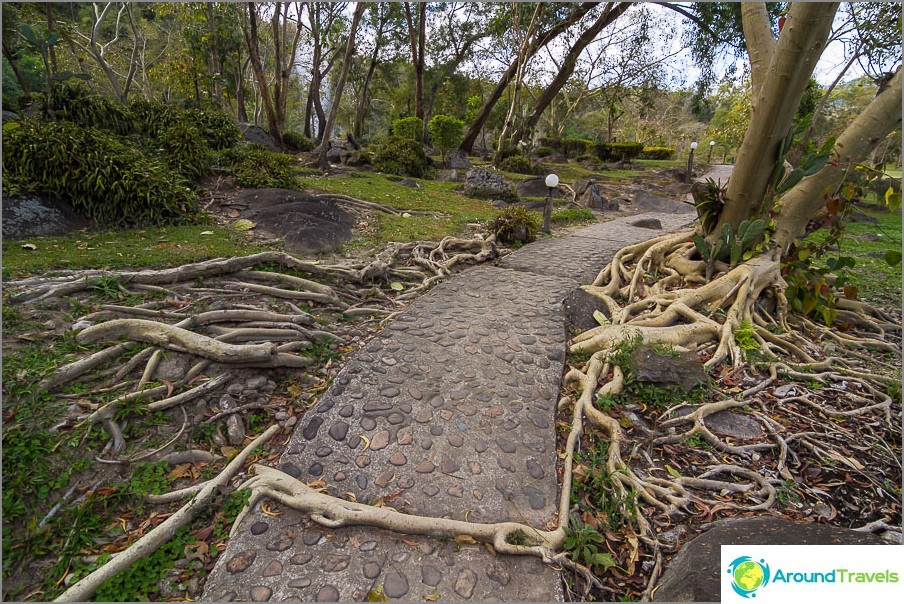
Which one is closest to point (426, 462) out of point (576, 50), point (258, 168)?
point (258, 168)

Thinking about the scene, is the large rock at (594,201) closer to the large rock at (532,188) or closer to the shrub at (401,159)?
the large rock at (532,188)

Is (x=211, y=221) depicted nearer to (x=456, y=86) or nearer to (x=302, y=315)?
(x=302, y=315)

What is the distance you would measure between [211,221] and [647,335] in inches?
263

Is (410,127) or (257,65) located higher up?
(257,65)

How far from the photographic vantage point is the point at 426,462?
9.38ft

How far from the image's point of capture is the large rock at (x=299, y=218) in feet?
21.0

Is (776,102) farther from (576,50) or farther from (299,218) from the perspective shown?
(576,50)

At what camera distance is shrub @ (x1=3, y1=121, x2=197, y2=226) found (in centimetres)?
550

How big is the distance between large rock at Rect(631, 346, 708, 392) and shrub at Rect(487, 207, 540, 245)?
4474 millimetres

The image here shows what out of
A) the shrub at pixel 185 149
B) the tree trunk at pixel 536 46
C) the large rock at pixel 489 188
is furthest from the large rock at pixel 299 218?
the tree trunk at pixel 536 46

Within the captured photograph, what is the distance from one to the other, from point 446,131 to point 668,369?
16407 millimetres

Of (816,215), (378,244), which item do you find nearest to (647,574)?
(816,215)

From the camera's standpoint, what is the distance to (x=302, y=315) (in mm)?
4199

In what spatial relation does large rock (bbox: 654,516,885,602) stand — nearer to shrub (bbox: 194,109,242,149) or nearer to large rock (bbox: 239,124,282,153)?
shrub (bbox: 194,109,242,149)
